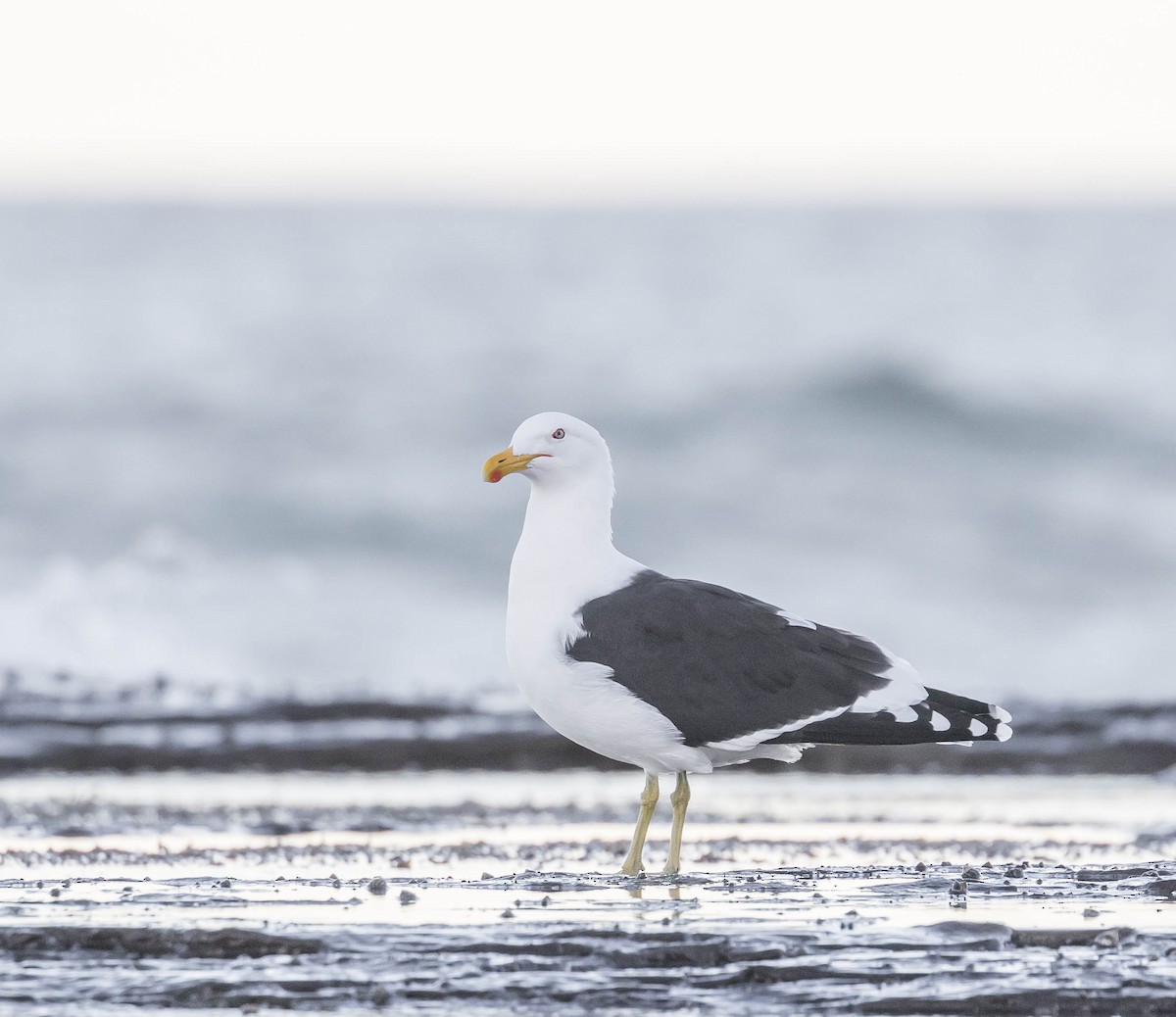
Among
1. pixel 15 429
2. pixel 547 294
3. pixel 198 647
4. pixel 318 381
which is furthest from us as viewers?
pixel 547 294

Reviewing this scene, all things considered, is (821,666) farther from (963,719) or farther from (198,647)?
(198,647)

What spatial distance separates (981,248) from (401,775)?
2969cm

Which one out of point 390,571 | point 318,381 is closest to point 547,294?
point 318,381

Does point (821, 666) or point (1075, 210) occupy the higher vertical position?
point (1075, 210)

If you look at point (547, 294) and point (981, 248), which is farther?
point (981, 248)

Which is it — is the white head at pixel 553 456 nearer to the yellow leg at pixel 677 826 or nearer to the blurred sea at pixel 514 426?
the yellow leg at pixel 677 826

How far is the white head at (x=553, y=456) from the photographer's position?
269 inches

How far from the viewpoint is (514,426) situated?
24.2 m

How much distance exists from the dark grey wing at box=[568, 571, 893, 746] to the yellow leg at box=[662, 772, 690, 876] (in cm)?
31

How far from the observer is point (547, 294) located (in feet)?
105

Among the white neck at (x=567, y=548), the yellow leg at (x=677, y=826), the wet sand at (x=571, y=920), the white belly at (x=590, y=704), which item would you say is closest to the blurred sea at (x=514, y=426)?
the wet sand at (x=571, y=920)

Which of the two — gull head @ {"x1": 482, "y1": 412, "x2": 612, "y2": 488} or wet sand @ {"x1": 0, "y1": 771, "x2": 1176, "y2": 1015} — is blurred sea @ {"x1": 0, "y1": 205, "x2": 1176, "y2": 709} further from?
gull head @ {"x1": 482, "y1": 412, "x2": 612, "y2": 488}

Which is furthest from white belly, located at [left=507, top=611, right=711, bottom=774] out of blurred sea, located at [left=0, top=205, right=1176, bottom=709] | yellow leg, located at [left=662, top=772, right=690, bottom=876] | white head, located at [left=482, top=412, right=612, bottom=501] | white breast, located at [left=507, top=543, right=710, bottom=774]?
blurred sea, located at [left=0, top=205, right=1176, bottom=709]

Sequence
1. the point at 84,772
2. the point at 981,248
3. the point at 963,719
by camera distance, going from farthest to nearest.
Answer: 1. the point at 981,248
2. the point at 84,772
3. the point at 963,719
